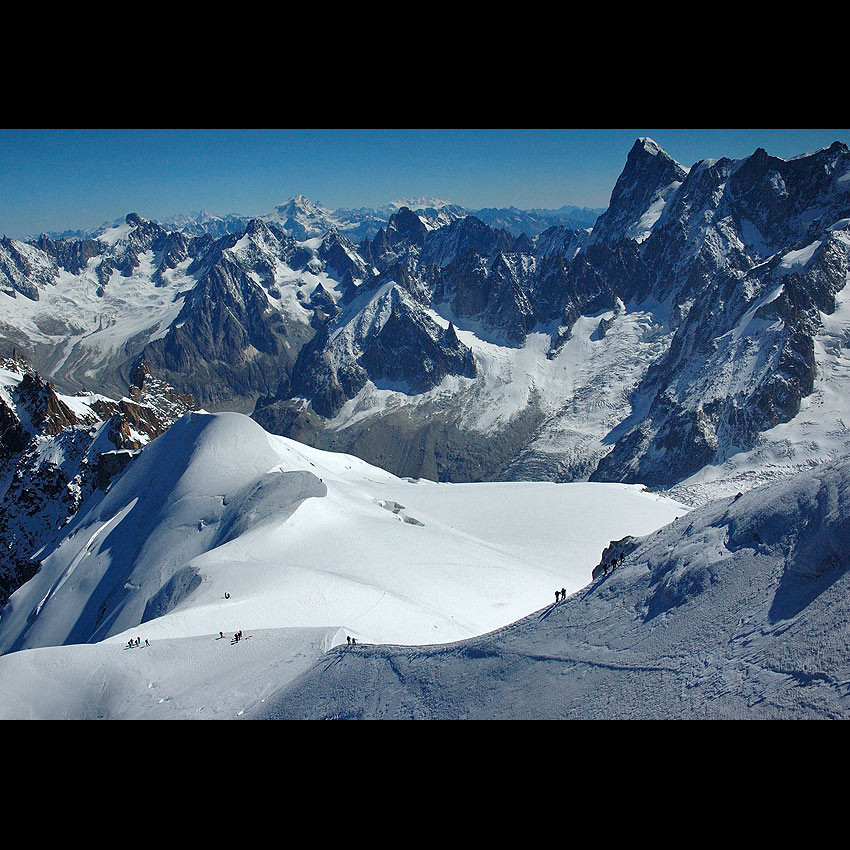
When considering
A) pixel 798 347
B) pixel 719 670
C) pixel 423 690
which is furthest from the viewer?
pixel 798 347

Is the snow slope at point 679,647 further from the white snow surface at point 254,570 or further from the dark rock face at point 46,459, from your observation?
the dark rock face at point 46,459

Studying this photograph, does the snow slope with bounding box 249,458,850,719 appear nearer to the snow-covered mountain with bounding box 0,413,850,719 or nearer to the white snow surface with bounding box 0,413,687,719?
the snow-covered mountain with bounding box 0,413,850,719

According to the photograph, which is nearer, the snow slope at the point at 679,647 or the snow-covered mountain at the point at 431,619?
the snow slope at the point at 679,647

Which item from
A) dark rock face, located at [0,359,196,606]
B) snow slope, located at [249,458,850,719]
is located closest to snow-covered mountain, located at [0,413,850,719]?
snow slope, located at [249,458,850,719]

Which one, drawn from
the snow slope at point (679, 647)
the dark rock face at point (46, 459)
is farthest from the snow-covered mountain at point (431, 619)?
the dark rock face at point (46, 459)

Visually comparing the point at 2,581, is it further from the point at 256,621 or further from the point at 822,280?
the point at 822,280

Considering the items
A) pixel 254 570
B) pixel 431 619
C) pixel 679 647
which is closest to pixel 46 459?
pixel 254 570

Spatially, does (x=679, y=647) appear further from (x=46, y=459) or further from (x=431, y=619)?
(x=46, y=459)

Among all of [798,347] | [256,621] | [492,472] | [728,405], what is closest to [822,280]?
[798,347]
